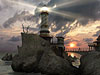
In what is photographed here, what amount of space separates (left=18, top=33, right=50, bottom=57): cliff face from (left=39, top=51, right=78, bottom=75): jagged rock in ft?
13.7

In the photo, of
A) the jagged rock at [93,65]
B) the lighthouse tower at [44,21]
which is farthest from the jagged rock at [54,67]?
the lighthouse tower at [44,21]

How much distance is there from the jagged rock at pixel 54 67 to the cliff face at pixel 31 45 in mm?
4190

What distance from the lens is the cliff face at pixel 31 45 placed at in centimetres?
3497

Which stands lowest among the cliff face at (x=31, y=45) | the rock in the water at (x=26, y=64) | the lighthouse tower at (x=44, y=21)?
the rock in the water at (x=26, y=64)

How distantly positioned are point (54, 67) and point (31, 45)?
975 centimetres

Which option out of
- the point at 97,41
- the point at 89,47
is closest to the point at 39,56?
the point at 89,47

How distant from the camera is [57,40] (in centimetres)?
4184

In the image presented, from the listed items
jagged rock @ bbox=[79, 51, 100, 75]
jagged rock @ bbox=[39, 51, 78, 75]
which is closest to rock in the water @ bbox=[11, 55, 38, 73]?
jagged rock @ bbox=[39, 51, 78, 75]

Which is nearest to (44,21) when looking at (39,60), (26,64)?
(39,60)

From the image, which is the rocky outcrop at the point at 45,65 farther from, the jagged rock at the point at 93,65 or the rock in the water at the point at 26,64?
the jagged rock at the point at 93,65

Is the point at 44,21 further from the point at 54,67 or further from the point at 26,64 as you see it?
the point at 54,67

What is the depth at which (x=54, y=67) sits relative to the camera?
1168 inches

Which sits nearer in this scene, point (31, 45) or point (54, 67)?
point (54, 67)

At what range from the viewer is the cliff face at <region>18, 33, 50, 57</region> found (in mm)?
34969
